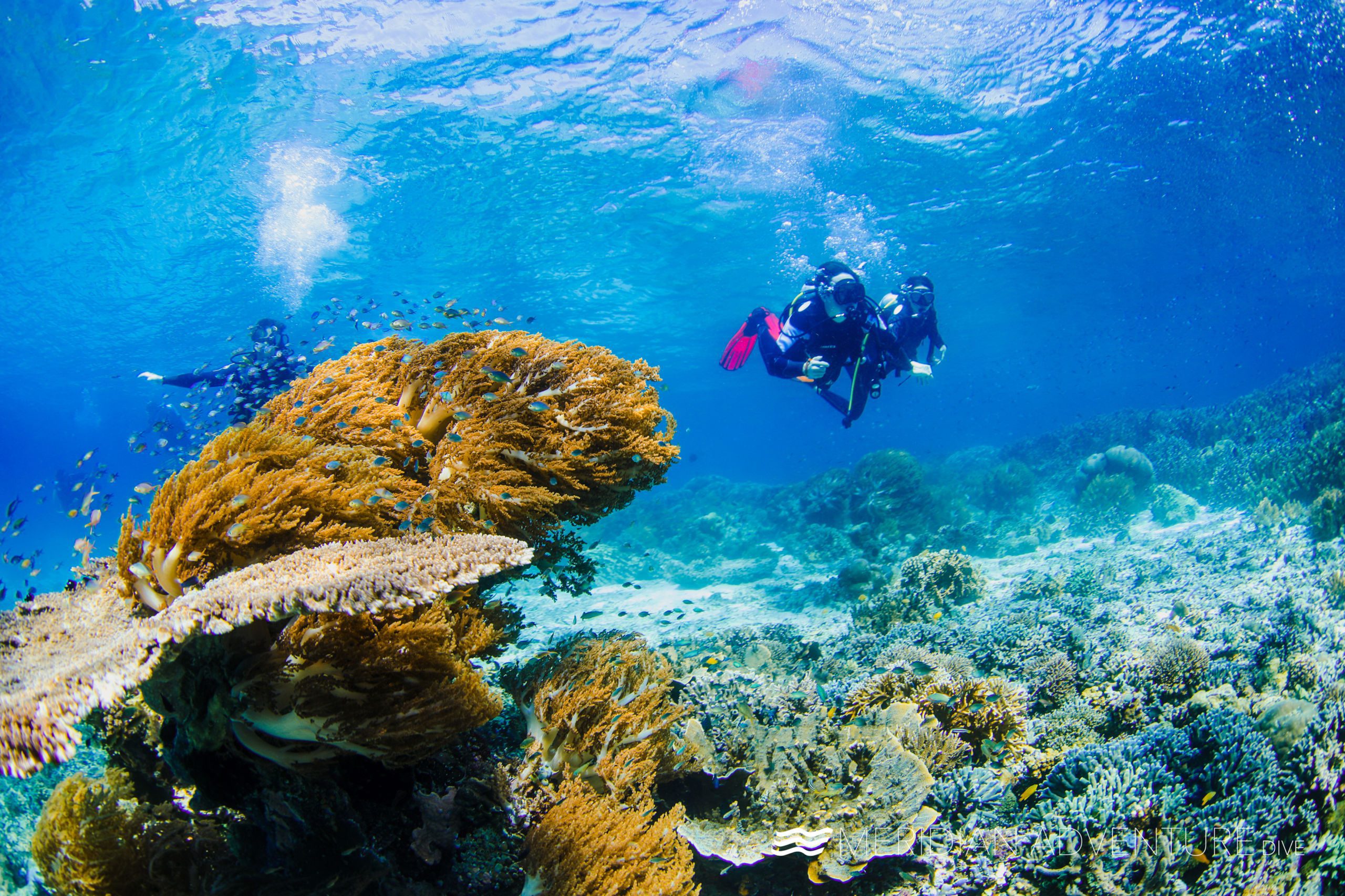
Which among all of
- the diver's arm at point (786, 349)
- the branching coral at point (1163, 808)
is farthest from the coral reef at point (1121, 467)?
the branching coral at point (1163, 808)

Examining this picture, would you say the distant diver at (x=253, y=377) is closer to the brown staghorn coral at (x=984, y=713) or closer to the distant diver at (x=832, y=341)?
the distant diver at (x=832, y=341)

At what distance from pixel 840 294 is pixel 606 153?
13.7m

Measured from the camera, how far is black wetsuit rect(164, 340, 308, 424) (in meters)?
6.54

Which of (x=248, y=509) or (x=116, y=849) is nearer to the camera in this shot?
(x=248, y=509)

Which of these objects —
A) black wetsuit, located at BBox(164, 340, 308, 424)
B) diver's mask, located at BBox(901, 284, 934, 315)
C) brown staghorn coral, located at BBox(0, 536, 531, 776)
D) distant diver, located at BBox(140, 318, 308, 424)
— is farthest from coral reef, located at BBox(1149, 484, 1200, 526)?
black wetsuit, located at BBox(164, 340, 308, 424)

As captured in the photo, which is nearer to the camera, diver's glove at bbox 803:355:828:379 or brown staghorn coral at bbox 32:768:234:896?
brown staghorn coral at bbox 32:768:234:896

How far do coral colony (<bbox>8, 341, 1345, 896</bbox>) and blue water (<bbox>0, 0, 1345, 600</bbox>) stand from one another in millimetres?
6386

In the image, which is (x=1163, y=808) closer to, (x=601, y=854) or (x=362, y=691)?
(x=601, y=854)

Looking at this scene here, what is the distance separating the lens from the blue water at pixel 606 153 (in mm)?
15000

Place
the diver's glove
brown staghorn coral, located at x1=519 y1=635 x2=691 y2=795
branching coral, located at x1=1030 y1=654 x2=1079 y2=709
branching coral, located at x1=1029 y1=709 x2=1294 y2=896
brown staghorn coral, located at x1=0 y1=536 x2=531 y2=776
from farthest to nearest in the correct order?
the diver's glove < branching coral, located at x1=1030 y1=654 x2=1079 y2=709 < brown staghorn coral, located at x1=519 y1=635 x2=691 y2=795 < branching coral, located at x1=1029 y1=709 x2=1294 y2=896 < brown staghorn coral, located at x1=0 y1=536 x2=531 y2=776

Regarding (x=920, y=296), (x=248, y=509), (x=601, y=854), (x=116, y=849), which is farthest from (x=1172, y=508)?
(x=116, y=849)

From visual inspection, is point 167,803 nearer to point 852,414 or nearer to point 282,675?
point 282,675

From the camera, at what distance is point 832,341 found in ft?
34.3

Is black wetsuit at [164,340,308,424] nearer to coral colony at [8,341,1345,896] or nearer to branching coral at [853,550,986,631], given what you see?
coral colony at [8,341,1345,896]
